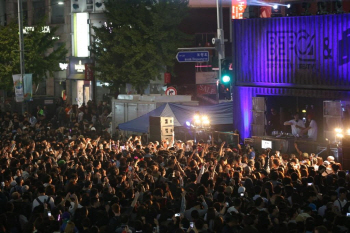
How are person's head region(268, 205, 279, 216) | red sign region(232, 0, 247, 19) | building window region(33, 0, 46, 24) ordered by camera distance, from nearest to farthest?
person's head region(268, 205, 279, 216)
red sign region(232, 0, 247, 19)
building window region(33, 0, 46, 24)

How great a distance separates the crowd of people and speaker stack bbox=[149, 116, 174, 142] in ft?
17.8

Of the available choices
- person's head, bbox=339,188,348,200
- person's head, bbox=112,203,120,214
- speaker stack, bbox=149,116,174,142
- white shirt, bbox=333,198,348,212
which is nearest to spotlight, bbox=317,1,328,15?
speaker stack, bbox=149,116,174,142

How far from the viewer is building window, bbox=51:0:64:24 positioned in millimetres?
54875

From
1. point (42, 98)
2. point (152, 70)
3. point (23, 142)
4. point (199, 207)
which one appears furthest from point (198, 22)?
point (199, 207)

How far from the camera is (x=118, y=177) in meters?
16.5

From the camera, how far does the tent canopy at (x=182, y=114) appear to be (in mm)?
29844

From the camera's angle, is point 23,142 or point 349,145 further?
point 23,142

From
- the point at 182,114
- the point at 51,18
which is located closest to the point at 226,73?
the point at 182,114

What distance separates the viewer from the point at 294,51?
85.1 feet

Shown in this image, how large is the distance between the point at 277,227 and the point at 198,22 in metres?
36.0

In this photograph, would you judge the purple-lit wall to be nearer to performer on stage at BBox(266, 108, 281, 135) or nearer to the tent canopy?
performer on stage at BBox(266, 108, 281, 135)

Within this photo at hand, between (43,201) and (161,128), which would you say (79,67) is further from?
(43,201)

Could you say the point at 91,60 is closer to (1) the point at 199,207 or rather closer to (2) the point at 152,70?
(2) the point at 152,70

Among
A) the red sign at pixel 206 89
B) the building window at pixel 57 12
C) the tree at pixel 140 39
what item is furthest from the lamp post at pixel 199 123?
the building window at pixel 57 12
